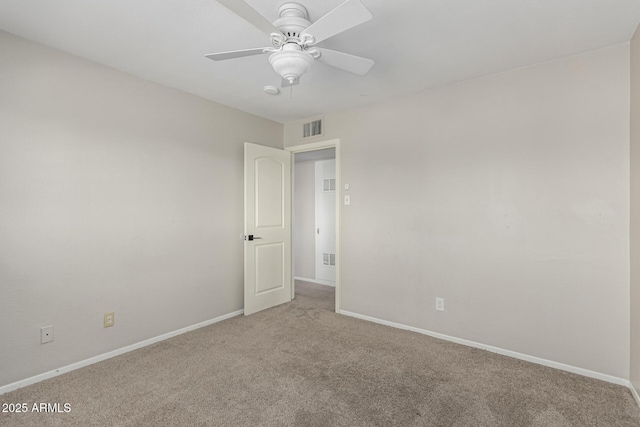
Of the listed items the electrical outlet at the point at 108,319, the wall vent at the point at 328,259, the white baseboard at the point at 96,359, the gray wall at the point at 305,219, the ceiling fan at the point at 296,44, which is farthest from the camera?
the gray wall at the point at 305,219

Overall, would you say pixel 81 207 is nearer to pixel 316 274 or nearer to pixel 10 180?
pixel 10 180

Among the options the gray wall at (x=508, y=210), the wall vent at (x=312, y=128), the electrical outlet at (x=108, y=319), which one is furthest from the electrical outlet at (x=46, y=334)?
the wall vent at (x=312, y=128)

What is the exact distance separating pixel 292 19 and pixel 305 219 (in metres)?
4.18

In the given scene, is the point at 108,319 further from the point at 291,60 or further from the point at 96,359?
the point at 291,60

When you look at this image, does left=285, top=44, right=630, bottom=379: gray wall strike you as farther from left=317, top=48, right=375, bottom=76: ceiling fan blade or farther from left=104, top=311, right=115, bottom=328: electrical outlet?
left=104, top=311, right=115, bottom=328: electrical outlet

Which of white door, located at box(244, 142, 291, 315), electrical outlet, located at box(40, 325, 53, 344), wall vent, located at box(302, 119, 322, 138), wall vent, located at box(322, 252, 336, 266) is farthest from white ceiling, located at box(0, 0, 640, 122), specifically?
wall vent, located at box(322, 252, 336, 266)

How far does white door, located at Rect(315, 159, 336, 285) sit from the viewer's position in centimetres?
546

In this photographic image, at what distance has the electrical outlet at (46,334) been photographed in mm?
2311

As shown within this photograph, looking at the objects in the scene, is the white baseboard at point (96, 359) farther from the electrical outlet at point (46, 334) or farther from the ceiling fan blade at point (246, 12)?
the ceiling fan blade at point (246, 12)

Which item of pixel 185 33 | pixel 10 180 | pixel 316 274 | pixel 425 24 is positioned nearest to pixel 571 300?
pixel 425 24

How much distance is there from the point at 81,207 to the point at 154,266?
0.80 m

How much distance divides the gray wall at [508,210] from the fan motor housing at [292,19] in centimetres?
173

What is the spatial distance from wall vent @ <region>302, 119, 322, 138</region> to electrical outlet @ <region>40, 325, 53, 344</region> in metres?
3.17

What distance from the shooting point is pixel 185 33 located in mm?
2135
